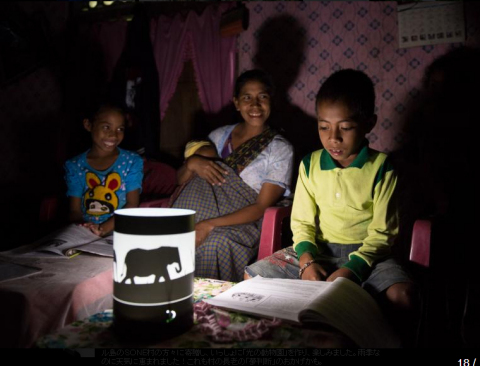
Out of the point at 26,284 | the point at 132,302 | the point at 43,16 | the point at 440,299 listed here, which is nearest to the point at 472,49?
the point at 440,299

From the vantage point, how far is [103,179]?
204 centimetres

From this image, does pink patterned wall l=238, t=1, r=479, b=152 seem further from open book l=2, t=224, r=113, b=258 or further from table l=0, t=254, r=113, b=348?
table l=0, t=254, r=113, b=348

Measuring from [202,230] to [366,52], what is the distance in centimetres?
145

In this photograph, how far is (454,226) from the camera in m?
1.66

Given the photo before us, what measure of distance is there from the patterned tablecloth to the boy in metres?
0.44

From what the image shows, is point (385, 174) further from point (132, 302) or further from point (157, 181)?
point (157, 181)

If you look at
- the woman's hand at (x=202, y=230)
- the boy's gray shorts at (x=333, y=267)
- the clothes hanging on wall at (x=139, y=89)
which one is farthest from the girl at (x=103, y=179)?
the boy's gray shorts at (x=333, y=267)

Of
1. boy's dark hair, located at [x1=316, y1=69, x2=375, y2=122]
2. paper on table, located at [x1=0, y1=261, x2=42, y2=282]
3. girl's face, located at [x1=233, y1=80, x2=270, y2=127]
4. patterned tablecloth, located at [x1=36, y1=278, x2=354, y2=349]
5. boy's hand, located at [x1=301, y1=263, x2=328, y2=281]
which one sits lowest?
patterned tablecloth, located at [x1=36, y1=278, x2=354, y2=349]

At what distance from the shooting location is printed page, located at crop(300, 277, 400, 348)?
778mm

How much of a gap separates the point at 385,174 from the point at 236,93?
1.00 metres

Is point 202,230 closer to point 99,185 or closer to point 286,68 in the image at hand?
point 99,185

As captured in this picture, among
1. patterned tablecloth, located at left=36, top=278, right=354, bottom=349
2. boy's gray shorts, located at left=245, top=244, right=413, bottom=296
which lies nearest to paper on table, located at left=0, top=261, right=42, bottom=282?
patterned tablecloth, located at left=36, top=278, right=354, bottom=349

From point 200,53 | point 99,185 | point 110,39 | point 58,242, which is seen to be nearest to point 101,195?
point 99,185

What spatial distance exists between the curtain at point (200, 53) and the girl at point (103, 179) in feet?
2.57
